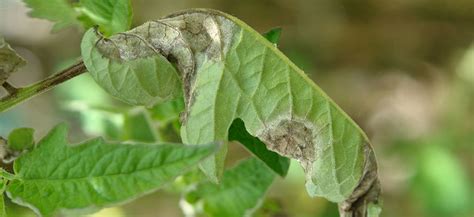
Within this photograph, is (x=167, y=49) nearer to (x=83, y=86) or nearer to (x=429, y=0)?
(x=83, y=86)

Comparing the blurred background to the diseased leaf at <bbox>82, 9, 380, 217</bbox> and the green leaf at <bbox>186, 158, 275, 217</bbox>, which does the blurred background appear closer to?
the green leaf at <bbox>186, 158, 275, 217</bbox>

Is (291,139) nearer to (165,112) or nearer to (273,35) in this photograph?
(273,35)

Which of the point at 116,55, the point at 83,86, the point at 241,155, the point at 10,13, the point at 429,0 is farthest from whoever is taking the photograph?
the point at 429,0

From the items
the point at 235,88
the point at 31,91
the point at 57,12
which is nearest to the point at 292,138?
the point at 235,88

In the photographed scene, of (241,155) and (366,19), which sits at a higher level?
(366,19)

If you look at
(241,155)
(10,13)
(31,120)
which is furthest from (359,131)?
(10,13)

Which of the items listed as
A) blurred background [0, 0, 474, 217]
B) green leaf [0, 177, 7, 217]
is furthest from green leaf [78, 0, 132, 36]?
blurred background [0, 0, 474, 217]

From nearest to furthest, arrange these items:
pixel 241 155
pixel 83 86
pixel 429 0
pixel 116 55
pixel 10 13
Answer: pixel 116 55 → pixel 83 86 → pixel 241 155 → pixel 10 13 → pixel 429 0
